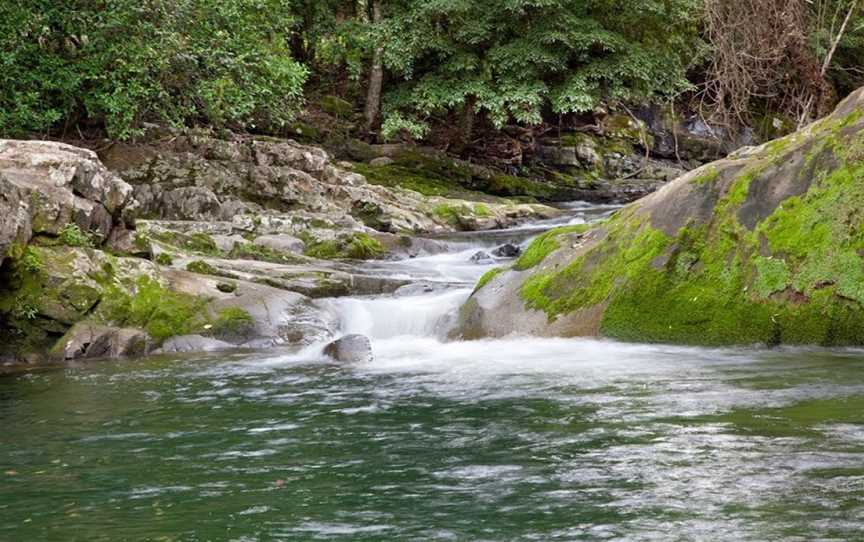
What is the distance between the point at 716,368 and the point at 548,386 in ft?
6.09

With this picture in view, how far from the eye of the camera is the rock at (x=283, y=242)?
61.3 feet

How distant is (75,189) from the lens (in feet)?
44.2

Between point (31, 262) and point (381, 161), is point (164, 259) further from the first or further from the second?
point (381, 161)

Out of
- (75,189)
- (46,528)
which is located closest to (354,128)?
(75,189)

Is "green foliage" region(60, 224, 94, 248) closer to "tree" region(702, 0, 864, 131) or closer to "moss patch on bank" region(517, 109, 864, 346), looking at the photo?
"moss patch on bank" region(517, 109, 864, 346)

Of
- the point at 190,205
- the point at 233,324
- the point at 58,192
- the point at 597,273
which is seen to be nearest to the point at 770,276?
the point at 597,273

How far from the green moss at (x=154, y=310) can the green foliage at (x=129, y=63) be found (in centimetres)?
836

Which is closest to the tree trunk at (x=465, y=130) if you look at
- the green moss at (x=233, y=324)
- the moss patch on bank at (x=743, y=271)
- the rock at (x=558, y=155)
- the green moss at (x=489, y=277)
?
the rock at (x=558, y=155)

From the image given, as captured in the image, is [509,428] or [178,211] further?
[178,211]

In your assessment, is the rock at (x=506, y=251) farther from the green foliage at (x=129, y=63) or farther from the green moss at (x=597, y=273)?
the green foliage at (x=129, y=63)

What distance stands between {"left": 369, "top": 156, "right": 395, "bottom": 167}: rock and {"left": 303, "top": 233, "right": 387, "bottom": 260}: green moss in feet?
30.5

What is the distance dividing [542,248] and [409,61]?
652 inches

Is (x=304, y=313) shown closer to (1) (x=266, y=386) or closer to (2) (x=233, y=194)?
(1) (x=266, y=386)

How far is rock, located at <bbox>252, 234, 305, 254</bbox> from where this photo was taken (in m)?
18.7
